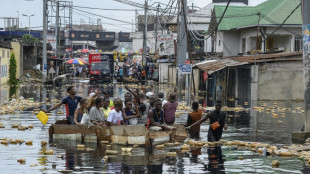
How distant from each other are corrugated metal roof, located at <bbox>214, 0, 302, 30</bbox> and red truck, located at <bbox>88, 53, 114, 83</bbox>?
53.5 feet

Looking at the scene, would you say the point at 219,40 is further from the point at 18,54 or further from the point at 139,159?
the point at 139,159

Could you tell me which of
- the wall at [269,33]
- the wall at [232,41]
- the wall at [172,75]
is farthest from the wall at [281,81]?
the wall at [172,75]

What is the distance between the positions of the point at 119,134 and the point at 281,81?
931 inches

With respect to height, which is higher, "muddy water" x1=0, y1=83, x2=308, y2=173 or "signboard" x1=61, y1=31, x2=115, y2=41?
"signboard" x1=61, y1=31, x2=115, y2=41

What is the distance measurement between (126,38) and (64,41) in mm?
15201

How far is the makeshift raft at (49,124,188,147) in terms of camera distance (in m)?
17.2

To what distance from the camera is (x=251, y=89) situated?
39.1 meters

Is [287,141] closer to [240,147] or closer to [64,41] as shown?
[240,147]

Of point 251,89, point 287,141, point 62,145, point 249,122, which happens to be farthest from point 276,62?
point 62,145

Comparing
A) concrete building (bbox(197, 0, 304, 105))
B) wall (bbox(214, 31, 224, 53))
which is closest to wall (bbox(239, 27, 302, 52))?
concrete building (bbox(197, 0, 304, 105))

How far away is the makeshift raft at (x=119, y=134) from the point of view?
17172mm

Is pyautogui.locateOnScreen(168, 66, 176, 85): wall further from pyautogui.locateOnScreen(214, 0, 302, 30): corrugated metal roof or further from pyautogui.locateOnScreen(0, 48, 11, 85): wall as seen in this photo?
pyautogui.locateOnScreen(0, 48, 11, 85): wall

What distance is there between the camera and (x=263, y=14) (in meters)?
51.4

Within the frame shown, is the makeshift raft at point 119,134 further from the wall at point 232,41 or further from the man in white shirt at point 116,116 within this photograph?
the wall at point 232,41
